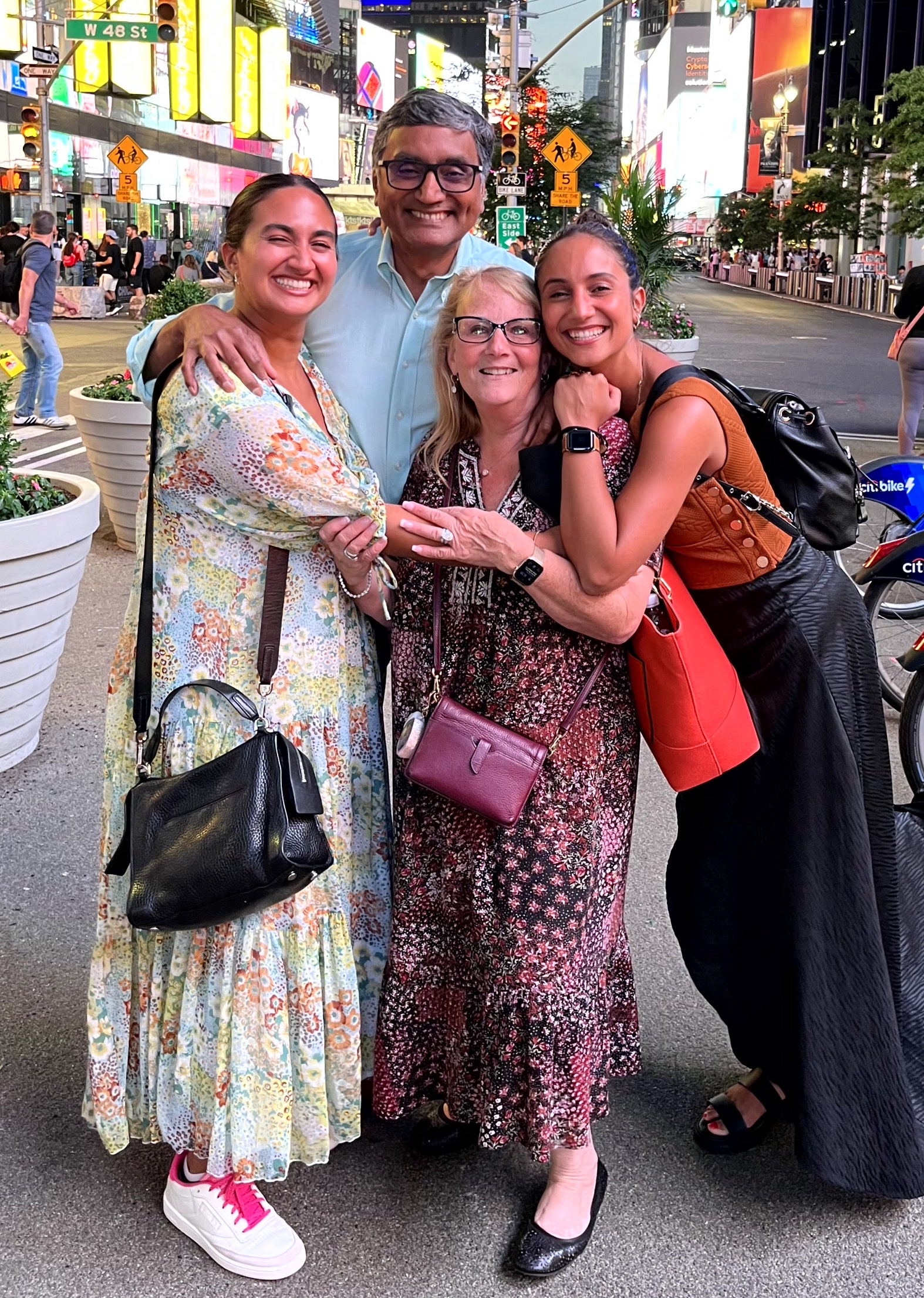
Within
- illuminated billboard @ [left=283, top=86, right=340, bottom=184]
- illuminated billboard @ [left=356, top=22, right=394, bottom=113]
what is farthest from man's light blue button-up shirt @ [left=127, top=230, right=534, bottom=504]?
illuminated billboard @ [left=356, top=22, right=394, bottom=113]

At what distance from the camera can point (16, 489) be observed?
475 cm

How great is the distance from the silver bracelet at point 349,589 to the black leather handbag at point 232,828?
0.14 m

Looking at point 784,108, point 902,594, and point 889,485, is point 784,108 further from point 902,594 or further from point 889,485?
point 889,485

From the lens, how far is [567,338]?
93.1 inches

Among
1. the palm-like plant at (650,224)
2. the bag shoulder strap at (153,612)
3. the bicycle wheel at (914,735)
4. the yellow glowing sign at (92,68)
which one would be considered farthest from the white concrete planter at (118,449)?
the yellow glowing sign at (92,68)

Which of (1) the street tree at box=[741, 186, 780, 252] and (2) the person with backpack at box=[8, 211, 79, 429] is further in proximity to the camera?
(1) the street tree at box=[741, 186, 780, 252]

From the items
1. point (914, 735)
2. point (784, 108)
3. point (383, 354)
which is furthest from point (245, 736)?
point (784, 108)

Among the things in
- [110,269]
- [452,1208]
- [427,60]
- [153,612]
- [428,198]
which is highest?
[427,60]

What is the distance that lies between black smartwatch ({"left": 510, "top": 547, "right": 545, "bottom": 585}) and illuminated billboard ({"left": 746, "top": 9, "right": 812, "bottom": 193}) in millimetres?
97170

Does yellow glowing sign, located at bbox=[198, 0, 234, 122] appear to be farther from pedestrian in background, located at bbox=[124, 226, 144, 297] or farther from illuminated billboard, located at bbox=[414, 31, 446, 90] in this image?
illuminated billboard, located at bbox=[414, 31, 446, 90]

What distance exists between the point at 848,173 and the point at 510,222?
3387 cm

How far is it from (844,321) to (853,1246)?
1390 inches

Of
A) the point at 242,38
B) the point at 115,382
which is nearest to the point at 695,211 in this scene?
the point at 242,38

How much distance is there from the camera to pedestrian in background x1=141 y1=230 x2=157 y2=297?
104 feet
